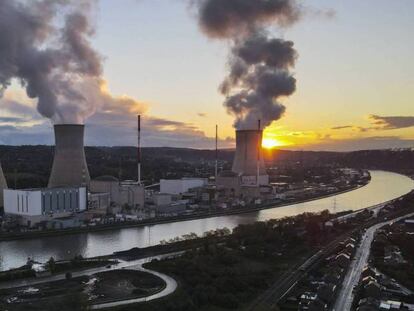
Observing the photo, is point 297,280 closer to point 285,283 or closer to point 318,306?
point 285,283

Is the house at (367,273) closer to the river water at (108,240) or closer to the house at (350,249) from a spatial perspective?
the house at (350,249)

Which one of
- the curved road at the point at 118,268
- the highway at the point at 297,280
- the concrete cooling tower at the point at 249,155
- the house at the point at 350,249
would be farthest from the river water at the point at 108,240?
the house at the point at 350,249

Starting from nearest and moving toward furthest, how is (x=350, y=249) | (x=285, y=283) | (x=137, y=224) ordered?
(x=285, y=283), (x=350, y=249), (x=137, y=224)

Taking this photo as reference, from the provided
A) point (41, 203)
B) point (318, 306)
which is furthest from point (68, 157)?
point (318, 306)

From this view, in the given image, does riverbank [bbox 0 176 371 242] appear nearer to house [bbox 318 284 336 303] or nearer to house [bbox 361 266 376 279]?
house [bbox 361 266 376 279]

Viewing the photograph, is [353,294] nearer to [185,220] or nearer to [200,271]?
[200,271]

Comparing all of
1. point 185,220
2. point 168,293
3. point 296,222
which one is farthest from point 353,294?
point 185,220

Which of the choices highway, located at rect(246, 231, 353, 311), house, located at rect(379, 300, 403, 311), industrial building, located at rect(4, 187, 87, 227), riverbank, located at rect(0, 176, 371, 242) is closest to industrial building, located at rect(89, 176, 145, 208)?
riverbank, located at rect(0, 176, 371, 242)
